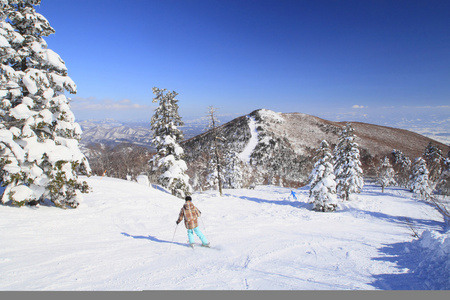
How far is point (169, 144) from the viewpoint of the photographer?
21.4 m

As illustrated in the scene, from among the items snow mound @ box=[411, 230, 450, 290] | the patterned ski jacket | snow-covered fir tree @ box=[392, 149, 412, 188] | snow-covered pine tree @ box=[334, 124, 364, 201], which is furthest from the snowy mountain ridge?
snow mound @ box=[411, 230, 450, 290]

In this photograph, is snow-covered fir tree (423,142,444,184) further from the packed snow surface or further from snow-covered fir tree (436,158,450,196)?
the packed snow surface

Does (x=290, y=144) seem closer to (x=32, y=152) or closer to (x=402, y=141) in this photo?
(x=402, y=141)

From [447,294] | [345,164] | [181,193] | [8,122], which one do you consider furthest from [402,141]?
[8,122]

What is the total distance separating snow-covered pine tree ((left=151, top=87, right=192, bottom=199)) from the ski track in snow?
52731 millimetres

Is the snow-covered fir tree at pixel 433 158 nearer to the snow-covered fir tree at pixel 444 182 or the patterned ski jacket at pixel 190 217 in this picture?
the snow-covered fir tree at pixel 444 182

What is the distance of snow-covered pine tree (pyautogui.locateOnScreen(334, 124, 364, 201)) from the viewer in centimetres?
2948

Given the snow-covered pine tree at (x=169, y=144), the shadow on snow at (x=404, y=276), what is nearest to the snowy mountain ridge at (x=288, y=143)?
the snow-covered pine tree at (x=169, y=144)

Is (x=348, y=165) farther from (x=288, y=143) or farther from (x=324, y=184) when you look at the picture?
(x=288, y=143)

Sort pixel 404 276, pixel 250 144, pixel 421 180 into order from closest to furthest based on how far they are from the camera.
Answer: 1. pixel 404 276
2. pixel 421 180
3. pixel 250 144

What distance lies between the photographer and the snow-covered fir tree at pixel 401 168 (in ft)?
195

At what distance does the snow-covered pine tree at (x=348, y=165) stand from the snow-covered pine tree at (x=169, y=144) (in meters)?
23.3

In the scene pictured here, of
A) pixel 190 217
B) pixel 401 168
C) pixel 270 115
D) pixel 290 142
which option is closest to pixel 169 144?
pixel 190 217

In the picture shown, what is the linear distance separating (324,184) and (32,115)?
22.9m
